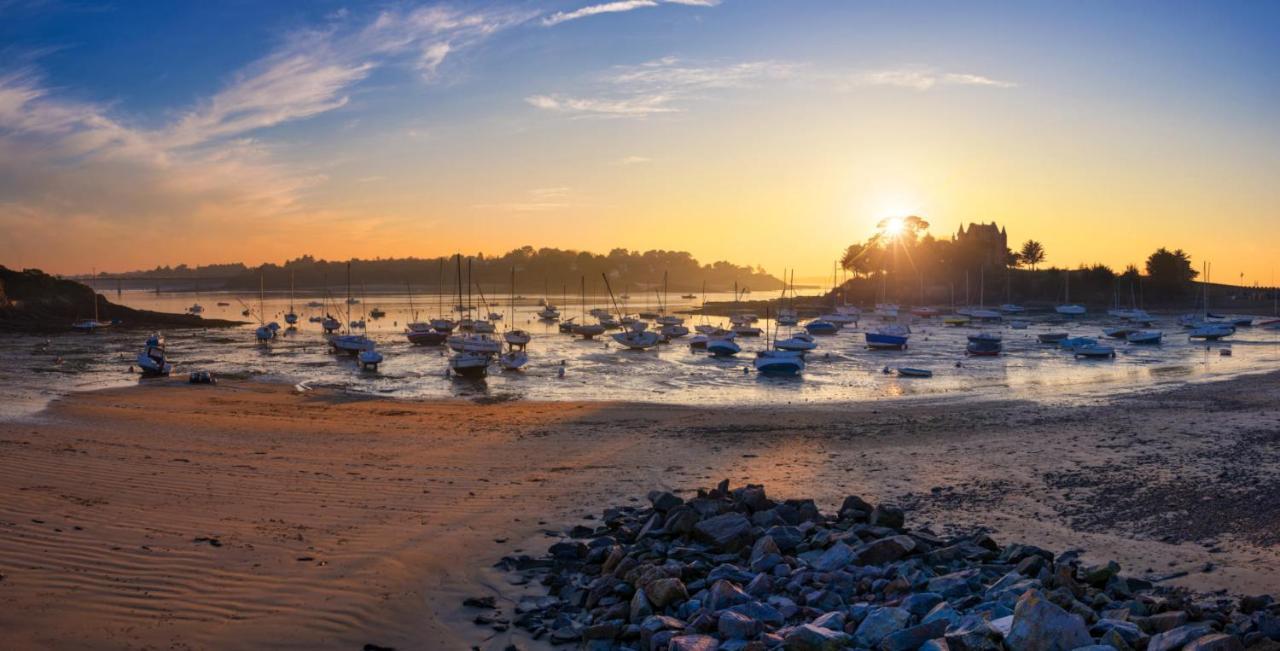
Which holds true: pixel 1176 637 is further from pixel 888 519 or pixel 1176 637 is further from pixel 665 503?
pixel 665 503

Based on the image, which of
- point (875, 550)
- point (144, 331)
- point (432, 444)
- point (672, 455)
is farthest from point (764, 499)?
point (144, 331)

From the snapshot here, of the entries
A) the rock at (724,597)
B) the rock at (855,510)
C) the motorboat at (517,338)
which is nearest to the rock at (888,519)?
the rock at (855,510)

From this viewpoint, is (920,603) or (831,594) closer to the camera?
(920,603)

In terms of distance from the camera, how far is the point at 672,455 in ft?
62.7

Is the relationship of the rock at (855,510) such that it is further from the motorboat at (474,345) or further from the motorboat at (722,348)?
the motorboat at (722,348)

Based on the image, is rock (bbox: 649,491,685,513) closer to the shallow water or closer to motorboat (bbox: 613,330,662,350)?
the shallow water

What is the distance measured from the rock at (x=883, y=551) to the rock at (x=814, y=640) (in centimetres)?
266

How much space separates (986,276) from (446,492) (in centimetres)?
12790

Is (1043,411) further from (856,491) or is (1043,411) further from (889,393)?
(856,491)

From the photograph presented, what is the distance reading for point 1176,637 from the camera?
673 centimetres

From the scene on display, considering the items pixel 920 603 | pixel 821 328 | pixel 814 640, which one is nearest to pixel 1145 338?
pixel 821 328

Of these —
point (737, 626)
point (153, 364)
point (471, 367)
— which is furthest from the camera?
point (471, 367)

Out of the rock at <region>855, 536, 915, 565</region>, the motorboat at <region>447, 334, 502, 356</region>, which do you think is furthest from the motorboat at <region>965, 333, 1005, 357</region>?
the rock at <region>855, 536, 915, 565</region>

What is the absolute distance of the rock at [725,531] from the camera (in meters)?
10.6
